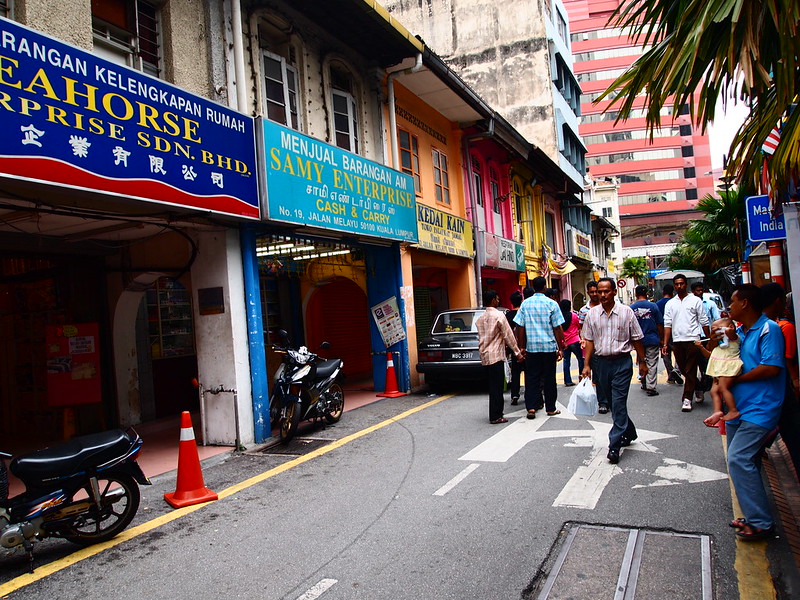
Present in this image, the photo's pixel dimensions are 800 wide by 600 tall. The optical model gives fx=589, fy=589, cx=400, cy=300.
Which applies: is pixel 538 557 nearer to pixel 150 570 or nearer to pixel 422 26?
pixel 150 570

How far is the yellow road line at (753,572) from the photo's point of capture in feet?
10.7

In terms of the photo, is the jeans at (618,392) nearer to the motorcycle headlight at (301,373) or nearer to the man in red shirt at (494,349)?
the man in red shirt at (494,349)

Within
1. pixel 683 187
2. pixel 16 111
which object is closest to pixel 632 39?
pixel 16 111

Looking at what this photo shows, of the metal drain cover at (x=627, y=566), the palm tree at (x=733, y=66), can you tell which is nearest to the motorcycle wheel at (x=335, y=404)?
the metal drain cover at (x=627, y=566)

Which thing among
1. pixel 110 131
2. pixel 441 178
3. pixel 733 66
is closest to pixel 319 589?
pixel 733 66

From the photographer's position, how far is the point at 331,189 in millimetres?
9711

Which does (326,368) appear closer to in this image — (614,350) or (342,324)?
(614,350)

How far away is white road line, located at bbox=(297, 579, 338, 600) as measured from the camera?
138 inches

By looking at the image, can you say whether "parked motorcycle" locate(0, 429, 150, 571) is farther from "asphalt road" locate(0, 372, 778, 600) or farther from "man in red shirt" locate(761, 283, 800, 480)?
"man in red shirt" locate(761, 283, 800, 480)

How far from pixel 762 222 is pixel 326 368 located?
596 cm

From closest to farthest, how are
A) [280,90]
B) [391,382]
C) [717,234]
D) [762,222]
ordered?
[762,222], [280,90], [391,382], [717,234]

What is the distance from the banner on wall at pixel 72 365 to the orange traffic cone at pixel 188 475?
3.74m

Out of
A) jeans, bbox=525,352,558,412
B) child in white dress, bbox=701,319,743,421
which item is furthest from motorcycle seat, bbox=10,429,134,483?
jeans, bbox=525,352,558,412

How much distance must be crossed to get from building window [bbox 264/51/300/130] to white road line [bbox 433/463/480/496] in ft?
21.3
